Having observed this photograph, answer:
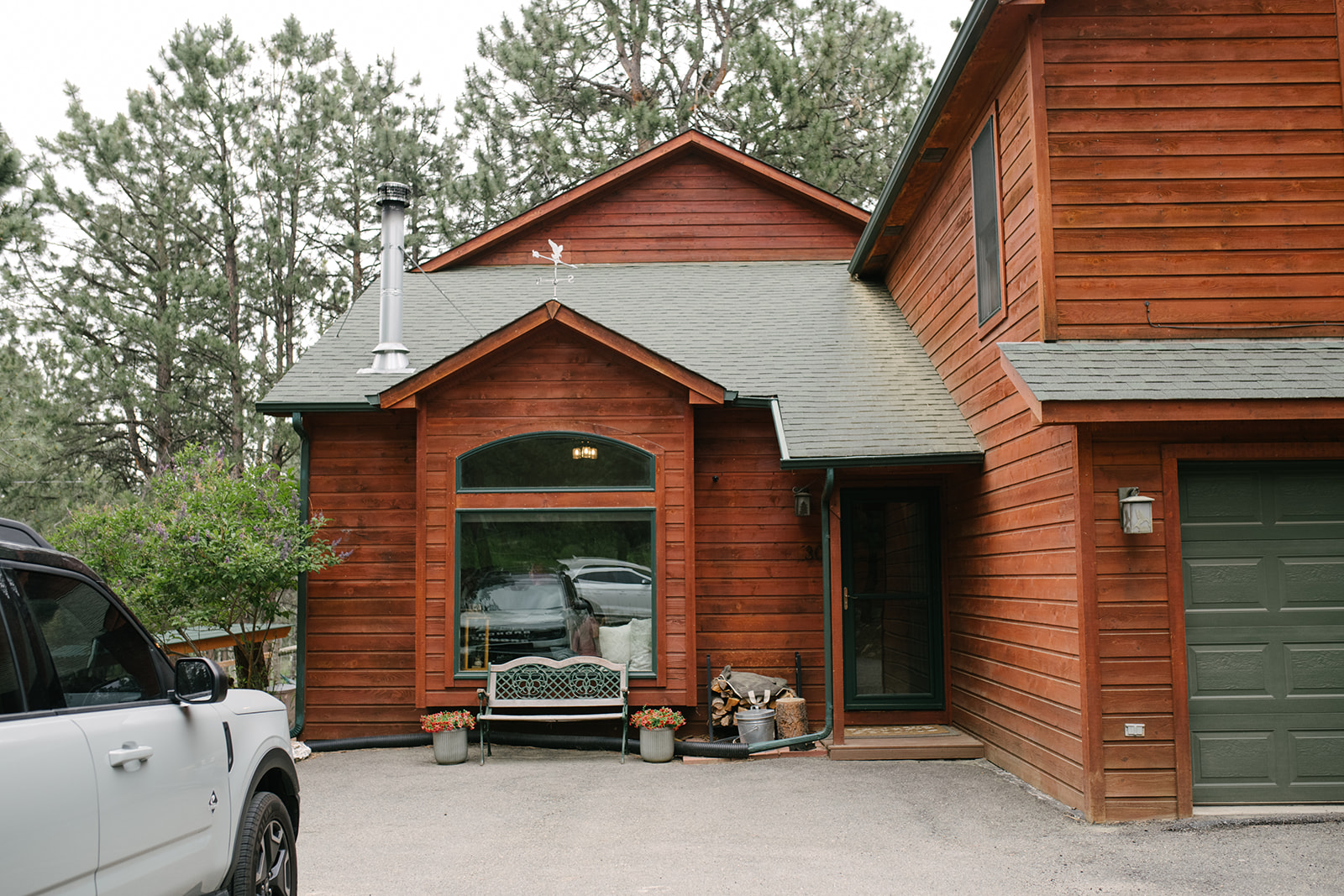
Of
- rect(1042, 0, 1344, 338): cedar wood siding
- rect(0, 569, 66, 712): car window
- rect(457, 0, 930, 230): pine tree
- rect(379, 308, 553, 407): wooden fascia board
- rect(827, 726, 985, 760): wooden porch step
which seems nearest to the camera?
rect(0, 569, 66, 712): car window

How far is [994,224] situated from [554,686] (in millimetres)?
5259

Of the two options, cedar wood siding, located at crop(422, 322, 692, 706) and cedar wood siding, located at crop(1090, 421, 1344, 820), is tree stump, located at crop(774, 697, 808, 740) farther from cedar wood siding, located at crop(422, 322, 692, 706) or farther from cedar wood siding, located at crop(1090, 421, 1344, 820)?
cedar wood siding, located at crop(1090, 421, 1344, 820)

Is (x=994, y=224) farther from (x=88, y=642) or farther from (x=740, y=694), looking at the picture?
(x=88, y=642)

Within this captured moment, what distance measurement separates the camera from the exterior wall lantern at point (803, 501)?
9164 mm

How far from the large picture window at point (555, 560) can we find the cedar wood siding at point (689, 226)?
4542mm

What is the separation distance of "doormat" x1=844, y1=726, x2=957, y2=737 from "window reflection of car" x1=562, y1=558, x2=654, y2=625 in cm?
208

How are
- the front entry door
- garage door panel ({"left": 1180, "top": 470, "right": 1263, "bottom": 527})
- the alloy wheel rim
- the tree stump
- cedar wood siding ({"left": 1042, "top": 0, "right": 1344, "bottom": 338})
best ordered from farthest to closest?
1. the front entry door
2. the tree stump
3. cedar wood siding ({"left": 1042, "top": 0, "right": 1344, "bottom": 338})
4. garage door panel ({"left": 1180, "top": 470, "right": 1263, "bottom": 527})
5. the alloy wheel rim

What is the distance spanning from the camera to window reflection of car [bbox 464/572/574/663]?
8703 millimetres

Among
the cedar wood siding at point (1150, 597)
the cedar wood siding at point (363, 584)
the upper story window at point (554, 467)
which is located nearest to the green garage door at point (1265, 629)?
the cedar wood siding at point (1150, 597)

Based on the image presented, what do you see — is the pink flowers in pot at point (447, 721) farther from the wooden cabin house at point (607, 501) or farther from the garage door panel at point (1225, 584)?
the garage door panel at point (1225, 584)

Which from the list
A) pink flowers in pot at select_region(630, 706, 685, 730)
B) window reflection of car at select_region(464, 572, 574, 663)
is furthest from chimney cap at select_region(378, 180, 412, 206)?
pink flowers in pot at select_region(630, 706, 685, 730)

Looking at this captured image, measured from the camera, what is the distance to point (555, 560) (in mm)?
8797

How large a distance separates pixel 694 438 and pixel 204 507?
4485 mm

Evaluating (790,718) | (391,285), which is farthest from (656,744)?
(391,285)
